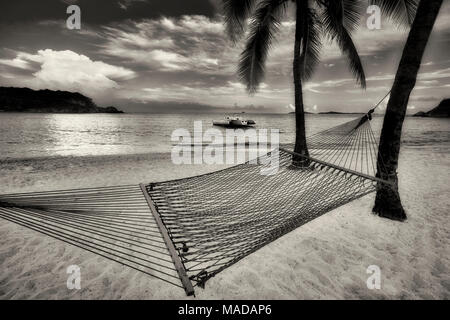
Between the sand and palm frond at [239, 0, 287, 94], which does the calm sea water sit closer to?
palm frond at [239, 0, 287, 94]

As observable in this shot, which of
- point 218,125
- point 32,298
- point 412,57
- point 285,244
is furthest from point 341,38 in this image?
point 218,125

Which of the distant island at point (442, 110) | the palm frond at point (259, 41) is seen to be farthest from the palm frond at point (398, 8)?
the distant island at point (442, 110)

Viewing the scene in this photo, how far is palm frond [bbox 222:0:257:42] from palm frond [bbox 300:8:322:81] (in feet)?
4.42

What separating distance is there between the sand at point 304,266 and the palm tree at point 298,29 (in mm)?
2322

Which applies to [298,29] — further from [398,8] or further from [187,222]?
[187,222]

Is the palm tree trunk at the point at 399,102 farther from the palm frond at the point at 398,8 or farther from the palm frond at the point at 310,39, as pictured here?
the palm frond at the point at 310,39

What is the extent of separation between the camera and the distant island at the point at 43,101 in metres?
84.1

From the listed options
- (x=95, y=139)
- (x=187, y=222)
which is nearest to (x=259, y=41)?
(x=187, y=222)

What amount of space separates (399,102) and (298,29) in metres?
3.39

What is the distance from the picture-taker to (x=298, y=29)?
565 centimetres

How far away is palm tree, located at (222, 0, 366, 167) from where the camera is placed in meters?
5.54

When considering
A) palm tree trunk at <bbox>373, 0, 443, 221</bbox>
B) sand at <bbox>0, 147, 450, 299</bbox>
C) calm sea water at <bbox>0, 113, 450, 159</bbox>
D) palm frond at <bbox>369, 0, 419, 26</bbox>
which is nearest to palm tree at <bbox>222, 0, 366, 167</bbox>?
palm frond at <bbox>369, 0, 419, 26</bbox>
